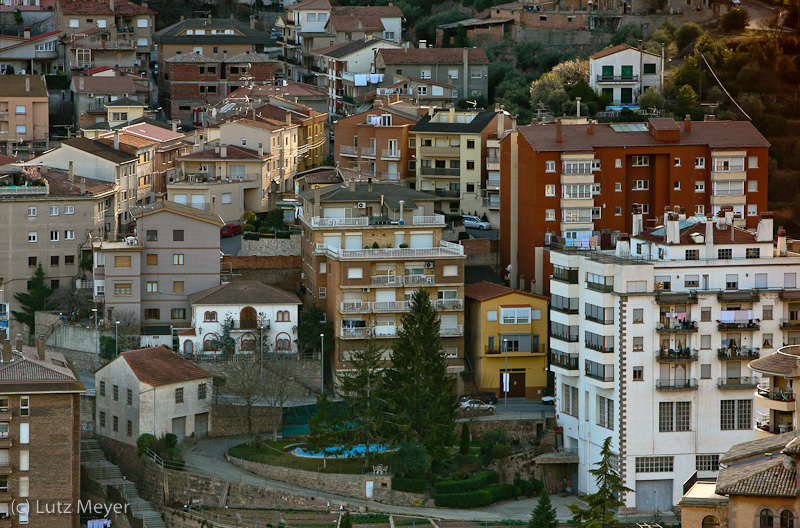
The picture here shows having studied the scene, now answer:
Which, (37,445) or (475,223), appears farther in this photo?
(475,223)

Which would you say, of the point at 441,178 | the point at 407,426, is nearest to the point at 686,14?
the point at 441,178

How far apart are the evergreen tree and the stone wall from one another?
567 inches

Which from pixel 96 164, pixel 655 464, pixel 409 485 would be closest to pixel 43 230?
pixel 96 164

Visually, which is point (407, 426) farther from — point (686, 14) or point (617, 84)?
point (686, 14)

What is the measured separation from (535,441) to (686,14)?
55.4 m

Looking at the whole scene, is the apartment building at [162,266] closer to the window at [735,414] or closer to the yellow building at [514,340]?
the yellow building at [514,340]

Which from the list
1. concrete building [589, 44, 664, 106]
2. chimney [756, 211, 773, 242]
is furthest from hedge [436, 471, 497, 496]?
concrete building [589, 44, 664, 106]

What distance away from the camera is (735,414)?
230 ft

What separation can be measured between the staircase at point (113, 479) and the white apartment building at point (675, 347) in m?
17.7

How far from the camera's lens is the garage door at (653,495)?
69.6 meters

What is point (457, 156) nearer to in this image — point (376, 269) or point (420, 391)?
point (376, 269)

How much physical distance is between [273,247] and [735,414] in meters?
26.2

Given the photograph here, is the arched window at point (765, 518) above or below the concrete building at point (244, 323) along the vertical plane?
above

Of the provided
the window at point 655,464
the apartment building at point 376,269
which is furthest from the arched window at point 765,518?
the apartment building at point 376,269
